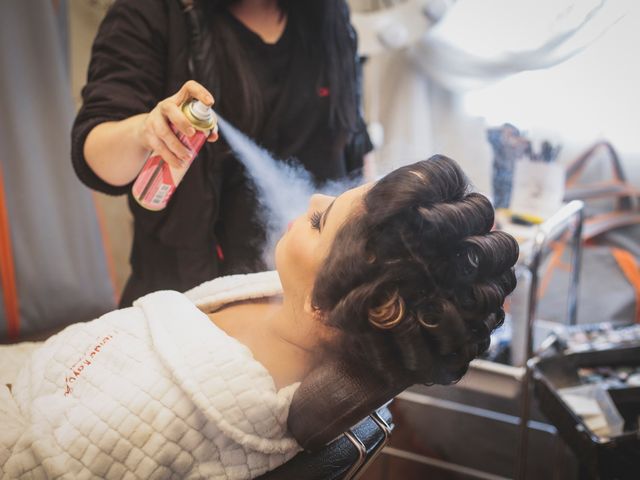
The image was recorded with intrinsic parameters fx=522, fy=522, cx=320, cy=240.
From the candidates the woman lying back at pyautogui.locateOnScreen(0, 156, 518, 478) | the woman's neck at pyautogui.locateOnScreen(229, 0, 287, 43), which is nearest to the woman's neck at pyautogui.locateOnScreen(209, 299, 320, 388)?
the woman lying back at pyautogui.locateOnScreen(0, 156, 518, 478)

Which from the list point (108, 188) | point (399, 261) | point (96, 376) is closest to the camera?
point (399, 261)

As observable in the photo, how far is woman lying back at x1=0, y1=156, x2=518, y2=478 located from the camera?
70cm

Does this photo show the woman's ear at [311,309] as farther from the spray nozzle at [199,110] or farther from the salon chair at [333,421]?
the spray nozzle at [199,110]

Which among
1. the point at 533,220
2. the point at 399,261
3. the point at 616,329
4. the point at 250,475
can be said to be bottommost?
the point at 616,329

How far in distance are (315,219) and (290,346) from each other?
0.22 m

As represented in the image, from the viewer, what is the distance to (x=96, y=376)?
82 centimetres

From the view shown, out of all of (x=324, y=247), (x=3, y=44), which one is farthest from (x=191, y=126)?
(x=3, y=44)

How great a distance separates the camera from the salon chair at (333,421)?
2.41 feet

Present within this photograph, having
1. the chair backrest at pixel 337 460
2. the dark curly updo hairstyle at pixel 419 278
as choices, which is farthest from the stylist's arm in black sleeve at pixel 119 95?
the chair backrest at pixel 337 460

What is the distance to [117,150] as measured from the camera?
35.0 inches

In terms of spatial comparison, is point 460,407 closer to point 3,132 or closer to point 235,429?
point 235,429

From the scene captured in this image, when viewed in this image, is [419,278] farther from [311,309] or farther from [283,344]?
[283,344]

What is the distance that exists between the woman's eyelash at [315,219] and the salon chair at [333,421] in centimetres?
22

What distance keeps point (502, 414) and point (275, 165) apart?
1.30 meters
